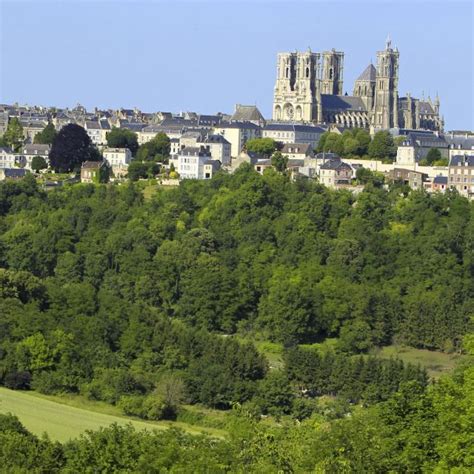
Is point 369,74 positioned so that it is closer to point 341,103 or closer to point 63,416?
point 341,103

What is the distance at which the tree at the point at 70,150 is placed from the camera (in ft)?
217

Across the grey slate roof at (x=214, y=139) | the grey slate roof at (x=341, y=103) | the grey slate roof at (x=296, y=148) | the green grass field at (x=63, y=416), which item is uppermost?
the grey slate roof at (x=341, y=103)

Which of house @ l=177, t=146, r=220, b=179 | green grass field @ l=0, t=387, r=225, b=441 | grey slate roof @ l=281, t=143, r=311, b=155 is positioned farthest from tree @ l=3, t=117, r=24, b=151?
green grass field @ l=0, t=387, r=225, b=441

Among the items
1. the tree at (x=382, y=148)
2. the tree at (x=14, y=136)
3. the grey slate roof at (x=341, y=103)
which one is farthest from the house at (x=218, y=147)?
the grey slate roof at (x=341, y=103)

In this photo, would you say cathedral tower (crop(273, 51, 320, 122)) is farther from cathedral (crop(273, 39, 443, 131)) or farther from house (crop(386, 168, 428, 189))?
house (crop(386, 168, 428, 189))

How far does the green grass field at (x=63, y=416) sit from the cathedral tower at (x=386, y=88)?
148 ft

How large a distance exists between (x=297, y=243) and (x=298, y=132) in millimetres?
18325

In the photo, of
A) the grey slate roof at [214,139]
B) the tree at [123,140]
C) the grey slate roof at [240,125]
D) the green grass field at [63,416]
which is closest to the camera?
the green grass field at [63,416]

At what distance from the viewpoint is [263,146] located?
66938mm

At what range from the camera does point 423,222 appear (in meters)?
54.8

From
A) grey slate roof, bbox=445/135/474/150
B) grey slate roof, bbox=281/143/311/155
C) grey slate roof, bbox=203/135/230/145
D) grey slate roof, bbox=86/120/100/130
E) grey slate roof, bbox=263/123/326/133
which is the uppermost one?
grey slate roof, bbox=263/123/326/133

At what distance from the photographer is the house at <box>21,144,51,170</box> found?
6894cm

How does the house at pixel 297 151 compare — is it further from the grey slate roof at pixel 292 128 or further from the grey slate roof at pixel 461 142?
the grey slate roof at pixel 461 142

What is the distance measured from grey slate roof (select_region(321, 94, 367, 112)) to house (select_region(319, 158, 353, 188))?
1780cm
